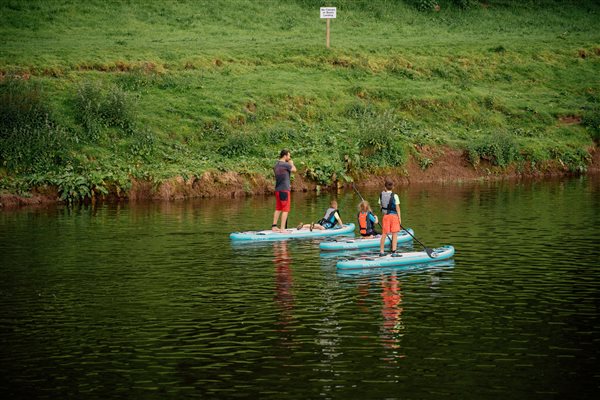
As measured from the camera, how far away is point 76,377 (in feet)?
55.5

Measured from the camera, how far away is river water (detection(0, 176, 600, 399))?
1656 cm

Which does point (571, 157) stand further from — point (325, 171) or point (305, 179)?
point (305, 179)

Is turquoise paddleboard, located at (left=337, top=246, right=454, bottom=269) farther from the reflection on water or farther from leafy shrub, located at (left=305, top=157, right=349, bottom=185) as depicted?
leafy shrub, located at (left=305, top=157, right=349, bottom=185)

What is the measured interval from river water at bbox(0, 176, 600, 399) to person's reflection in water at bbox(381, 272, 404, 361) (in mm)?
60

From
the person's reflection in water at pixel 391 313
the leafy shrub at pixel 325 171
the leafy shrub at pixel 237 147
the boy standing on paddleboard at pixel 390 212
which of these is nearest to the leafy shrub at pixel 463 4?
the leafy shrub at pixel 325 171

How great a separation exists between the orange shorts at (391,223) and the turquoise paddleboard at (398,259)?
2.16 feet

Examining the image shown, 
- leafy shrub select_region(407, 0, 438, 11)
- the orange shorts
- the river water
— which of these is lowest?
the river water

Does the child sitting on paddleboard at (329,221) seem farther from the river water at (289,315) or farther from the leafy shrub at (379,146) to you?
the leafy shrub at (379,146)

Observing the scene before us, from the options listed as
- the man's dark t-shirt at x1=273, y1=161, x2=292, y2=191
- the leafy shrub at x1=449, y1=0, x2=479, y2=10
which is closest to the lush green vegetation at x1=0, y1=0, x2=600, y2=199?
the leafy shrub at x1=449, y1=0, x2=479, y2=10

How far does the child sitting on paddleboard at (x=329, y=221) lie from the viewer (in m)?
33.7

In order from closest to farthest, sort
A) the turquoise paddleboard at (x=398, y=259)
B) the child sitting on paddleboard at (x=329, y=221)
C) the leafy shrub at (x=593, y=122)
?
the turquoise paddleboard at (x=398, y=259), the child sitting on paddleboard at (x=329, y=221), the leafy shrub at (x=593, y=122)

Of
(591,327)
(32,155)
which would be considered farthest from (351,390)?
(32,155)

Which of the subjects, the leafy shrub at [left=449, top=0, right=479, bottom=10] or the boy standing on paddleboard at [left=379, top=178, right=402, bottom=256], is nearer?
the boy standing on paddleboard at [left=379, top=178, right=402, bottom=256]

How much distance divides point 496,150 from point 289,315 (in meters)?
32.9
